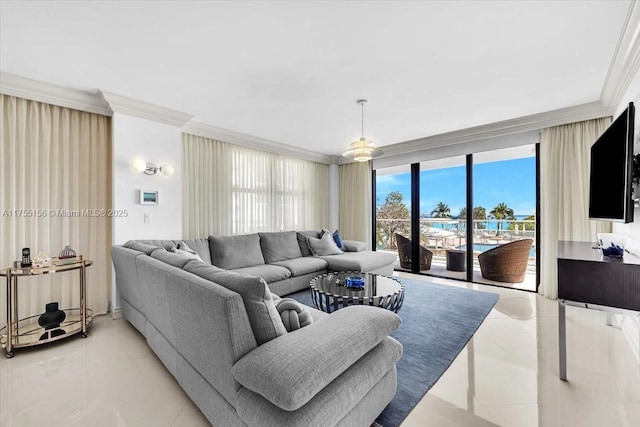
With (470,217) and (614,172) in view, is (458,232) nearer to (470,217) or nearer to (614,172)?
(470,217)

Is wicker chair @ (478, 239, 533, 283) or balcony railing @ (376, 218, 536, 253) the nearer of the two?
wicker chair @ (478, 239, 533, 283)

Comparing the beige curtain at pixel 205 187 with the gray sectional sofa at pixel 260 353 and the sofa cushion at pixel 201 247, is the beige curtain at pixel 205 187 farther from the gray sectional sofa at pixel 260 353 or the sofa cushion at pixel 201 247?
the gray sectional sofa at pixel 260 353

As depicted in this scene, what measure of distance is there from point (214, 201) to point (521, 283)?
507 cm

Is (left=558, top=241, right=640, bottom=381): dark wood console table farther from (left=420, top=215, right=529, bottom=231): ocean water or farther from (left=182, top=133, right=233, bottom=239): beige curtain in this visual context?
(left=182, top=133, right=233, bottom=239): beige curtain

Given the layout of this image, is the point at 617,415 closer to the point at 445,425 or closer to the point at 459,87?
the point at 445,425

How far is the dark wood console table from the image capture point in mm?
1656

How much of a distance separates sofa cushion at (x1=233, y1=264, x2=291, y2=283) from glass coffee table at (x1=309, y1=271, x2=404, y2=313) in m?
0.78

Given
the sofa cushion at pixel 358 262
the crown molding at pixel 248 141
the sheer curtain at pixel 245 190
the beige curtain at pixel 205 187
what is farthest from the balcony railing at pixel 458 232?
the beige curtain at pixel 205 187

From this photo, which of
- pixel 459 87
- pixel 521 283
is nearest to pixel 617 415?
pixel 459 87

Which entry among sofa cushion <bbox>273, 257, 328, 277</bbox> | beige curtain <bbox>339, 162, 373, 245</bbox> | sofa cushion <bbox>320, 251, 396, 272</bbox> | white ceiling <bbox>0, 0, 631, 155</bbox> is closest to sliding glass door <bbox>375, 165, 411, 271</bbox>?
beige curtain <bbox>339, 162, 373, 245</bbox>

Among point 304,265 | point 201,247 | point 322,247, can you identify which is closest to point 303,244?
point 322,247

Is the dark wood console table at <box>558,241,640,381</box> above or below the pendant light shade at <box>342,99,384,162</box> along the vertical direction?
below

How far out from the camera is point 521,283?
4.48 meters

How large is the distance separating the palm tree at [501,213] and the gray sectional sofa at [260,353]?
12.8 feet
